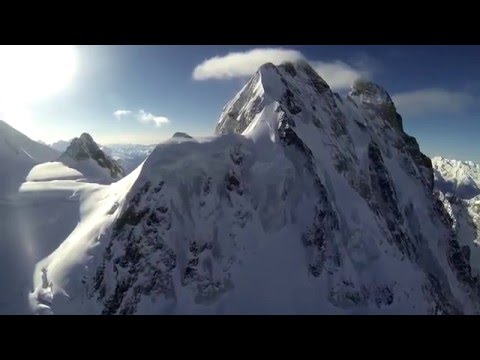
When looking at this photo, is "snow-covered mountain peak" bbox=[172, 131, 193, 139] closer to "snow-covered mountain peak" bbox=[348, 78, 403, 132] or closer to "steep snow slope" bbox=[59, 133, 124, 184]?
"steep snow slope" bbox=[59, 133, 124, 184]

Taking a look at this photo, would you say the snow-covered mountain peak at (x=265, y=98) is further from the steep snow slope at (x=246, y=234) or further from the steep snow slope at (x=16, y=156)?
the steep snow slope at (x=16, y=156)

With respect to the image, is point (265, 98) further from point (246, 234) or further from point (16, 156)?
point (16, 156)

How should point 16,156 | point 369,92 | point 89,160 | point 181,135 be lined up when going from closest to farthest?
point 181,135, point 16,156, point 89,160, point 369,92

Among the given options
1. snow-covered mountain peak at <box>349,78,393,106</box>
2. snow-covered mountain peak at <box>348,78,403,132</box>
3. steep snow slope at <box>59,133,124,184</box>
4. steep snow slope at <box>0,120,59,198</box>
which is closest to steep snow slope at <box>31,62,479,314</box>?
steep snow slope at <box>0,120,59,198</box>

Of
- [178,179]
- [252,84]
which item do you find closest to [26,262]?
[178,179]

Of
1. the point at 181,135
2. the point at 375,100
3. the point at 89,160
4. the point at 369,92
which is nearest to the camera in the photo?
the point at 181,135

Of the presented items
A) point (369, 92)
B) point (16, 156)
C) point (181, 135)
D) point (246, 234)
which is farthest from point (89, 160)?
point (369, 92)

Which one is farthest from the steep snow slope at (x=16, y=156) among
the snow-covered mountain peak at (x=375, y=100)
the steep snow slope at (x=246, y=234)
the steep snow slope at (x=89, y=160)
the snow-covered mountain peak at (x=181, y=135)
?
the snow-covered mountain peak at (x=375, y=100)
